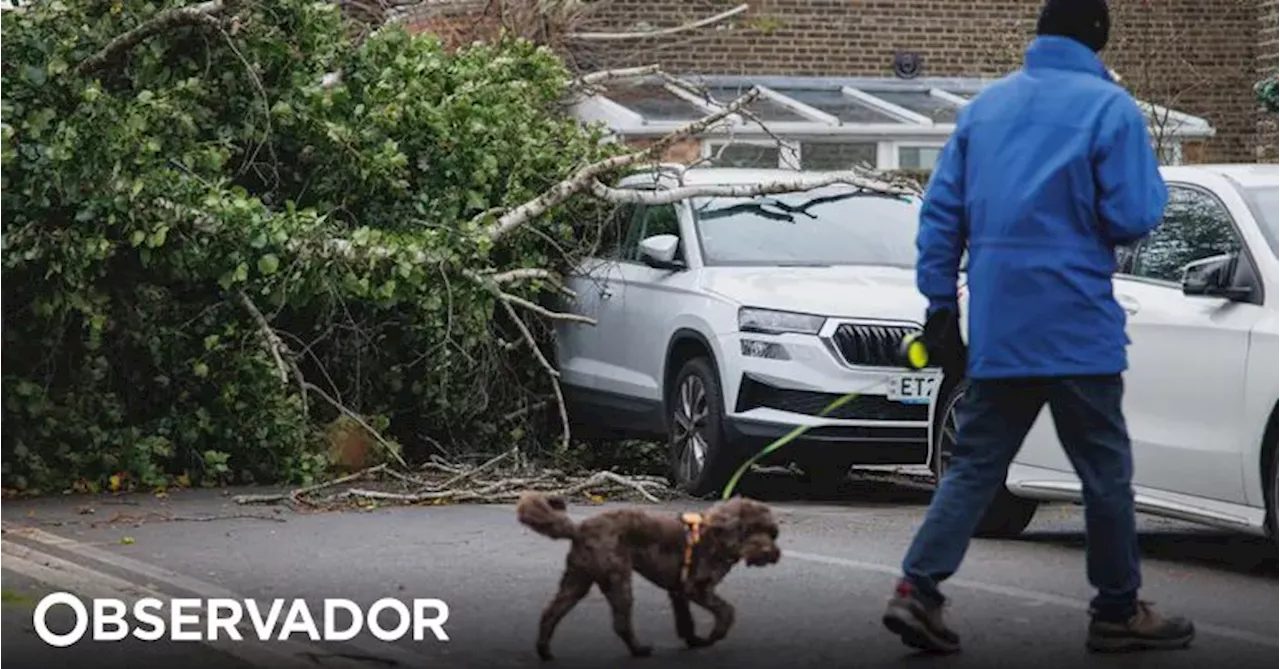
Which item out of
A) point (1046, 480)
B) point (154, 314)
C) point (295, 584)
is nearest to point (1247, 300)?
point (1046, 480)

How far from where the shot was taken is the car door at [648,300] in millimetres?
→ 15109

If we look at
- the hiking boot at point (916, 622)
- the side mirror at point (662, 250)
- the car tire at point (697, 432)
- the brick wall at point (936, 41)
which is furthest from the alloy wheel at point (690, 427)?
the brick wall at point (936, 41)

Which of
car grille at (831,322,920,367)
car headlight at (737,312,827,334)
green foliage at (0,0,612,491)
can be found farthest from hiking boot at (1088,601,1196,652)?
green foliage at (0,0,612,491)

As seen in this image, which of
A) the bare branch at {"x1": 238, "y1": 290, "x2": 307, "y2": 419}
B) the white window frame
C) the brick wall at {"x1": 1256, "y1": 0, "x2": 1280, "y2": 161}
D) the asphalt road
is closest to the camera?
the asphalt road

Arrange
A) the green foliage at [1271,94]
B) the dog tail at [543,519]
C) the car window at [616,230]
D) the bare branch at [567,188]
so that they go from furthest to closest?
the green foliage at [1271,94]
the car window at [616,230]
the bare branch at [567,188]
the dog tail at [543,519]

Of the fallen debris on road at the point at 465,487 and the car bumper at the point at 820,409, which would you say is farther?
the fallen debris on road at the point at 465,487

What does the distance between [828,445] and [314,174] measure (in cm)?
375

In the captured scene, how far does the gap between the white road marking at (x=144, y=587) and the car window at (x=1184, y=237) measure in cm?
403

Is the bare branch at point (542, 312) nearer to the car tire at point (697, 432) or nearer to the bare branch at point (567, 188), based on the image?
the bare branch at point (567, 188)

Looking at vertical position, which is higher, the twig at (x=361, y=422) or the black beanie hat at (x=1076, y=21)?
the black beanie hat at (x=1076, y=21)

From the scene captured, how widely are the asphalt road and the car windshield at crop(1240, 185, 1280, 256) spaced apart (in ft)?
4.42

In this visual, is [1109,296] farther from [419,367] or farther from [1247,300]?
[419,367]

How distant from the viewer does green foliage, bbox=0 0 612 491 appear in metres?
Result: 14.3

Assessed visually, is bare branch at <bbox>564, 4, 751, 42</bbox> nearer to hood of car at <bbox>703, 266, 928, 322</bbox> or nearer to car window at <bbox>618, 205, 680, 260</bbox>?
car window at <bbox>618, 205, 680, 260</bbox>
